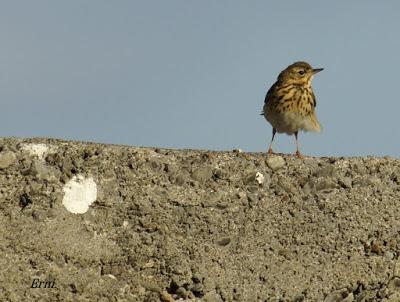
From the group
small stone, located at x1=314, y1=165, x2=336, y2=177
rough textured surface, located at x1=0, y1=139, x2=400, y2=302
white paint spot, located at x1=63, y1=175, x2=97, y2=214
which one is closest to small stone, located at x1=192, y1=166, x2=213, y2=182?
rough textured surface, located at x1=0, y1=139, x2=400, y2=302

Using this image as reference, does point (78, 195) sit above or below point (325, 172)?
below

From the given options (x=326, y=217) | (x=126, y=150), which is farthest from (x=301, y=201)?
(x=126, y=150)

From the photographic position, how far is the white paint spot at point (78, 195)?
5082 mm

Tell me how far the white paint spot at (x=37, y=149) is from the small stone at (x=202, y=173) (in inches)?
35.7

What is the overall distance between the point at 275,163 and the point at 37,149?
1.51 m

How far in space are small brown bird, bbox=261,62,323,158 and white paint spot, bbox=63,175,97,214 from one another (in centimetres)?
386

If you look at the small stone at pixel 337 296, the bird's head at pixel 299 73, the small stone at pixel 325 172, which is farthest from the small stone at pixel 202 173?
the bird's head at pixel 299 73

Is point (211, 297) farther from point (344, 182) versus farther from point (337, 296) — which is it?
point (344, 182)

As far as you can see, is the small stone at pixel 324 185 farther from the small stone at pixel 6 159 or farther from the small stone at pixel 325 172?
the small stone at pixel 6 159

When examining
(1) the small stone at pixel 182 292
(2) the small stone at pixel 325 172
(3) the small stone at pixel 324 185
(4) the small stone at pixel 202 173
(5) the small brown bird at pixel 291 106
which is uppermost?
(5) the small brown bird at pixel 291 106

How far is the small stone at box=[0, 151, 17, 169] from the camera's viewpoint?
5.03m

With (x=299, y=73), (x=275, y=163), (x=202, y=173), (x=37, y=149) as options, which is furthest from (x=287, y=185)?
(x=299, y=73)

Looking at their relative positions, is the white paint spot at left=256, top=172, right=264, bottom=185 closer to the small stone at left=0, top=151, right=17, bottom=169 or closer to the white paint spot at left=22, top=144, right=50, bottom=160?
the white paint spot at left=22, top=144, right=50, bottom=160

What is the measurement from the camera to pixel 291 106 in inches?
352
